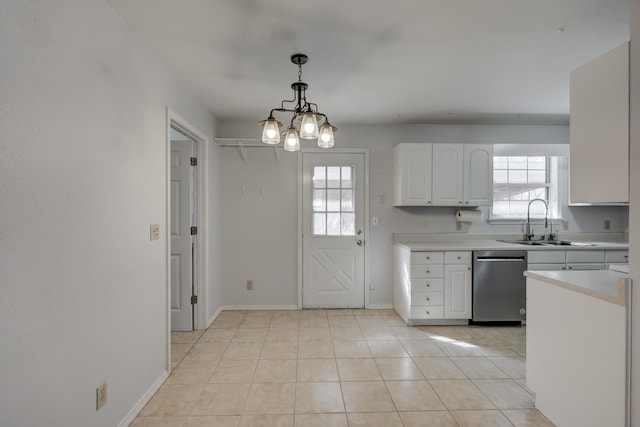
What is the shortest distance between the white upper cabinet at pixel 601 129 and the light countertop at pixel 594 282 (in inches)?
17.0

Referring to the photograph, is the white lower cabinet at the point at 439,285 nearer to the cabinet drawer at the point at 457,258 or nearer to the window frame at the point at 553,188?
the cabinet drawer at the point at 457,258

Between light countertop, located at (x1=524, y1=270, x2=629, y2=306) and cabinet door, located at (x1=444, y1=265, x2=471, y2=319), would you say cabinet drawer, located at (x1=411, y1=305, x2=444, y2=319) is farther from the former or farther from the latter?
light countertop, located at (x1=524, y1=270, x2=629, y2=306)

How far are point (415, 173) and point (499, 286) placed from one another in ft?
5.06

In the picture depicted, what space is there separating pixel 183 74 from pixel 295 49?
1039mm

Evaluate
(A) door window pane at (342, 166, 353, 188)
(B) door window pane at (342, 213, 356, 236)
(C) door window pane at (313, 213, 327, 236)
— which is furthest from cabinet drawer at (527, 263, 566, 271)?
(C) door window pane at (313, 213, 327, 236)

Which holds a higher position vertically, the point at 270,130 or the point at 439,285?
the point at 270,130

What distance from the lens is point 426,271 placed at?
146 inches

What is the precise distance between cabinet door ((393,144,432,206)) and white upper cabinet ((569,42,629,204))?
2.13 m

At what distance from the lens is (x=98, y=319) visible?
1.72 meters

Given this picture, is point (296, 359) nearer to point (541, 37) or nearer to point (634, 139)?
point (634, 139)

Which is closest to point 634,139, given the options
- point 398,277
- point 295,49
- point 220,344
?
point 295,49

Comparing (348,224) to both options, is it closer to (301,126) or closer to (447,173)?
(447,173)

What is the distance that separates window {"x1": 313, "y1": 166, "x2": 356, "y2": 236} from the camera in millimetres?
4324

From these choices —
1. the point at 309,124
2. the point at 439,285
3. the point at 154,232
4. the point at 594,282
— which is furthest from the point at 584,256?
the point at 154,232
